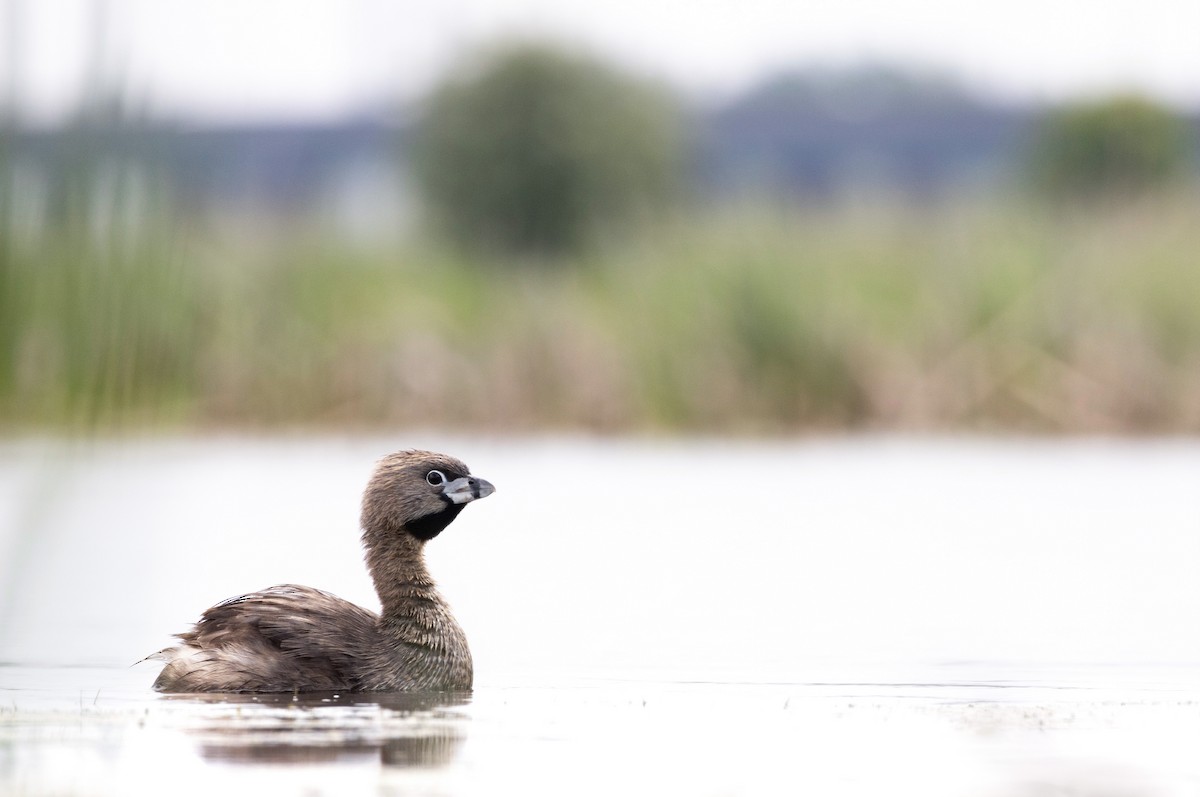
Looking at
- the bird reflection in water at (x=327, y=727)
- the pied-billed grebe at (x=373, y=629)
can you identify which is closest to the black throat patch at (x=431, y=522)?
the pied-billed grebe at (x=373, y=629)

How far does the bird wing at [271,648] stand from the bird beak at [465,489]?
674 mm

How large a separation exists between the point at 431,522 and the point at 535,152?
93.4ft

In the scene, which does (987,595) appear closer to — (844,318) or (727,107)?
(844,318)

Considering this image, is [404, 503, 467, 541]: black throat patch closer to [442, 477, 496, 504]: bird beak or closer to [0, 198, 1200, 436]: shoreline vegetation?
[442, 477, 496, 504]: bird beak

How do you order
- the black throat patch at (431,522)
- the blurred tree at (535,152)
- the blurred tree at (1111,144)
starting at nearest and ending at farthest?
the black throat patch at (431,522) → the blurred tree at (535,152) → the blurred tree at (1111,144)

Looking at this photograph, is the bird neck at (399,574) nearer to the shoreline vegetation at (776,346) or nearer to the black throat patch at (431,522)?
the black throat patch at (431,522)

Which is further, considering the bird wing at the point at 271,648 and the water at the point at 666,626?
the bird wing at the point at 271,648

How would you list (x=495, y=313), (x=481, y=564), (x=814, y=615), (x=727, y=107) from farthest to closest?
(x=727, y=107)
(x=495, y=313)
(x=481, y=564)
(x=814, y=615)

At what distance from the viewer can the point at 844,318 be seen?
64.9 ft

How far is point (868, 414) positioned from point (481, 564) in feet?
25.7

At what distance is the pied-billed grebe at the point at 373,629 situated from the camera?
8.00m

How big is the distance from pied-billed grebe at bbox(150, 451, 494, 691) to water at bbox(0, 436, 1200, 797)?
0.67 ft

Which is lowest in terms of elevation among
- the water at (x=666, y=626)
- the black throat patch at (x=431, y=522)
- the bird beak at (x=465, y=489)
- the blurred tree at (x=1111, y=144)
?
the water at (x=666, y=626)

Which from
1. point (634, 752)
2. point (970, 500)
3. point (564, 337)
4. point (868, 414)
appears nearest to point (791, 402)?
point (868, 414)
